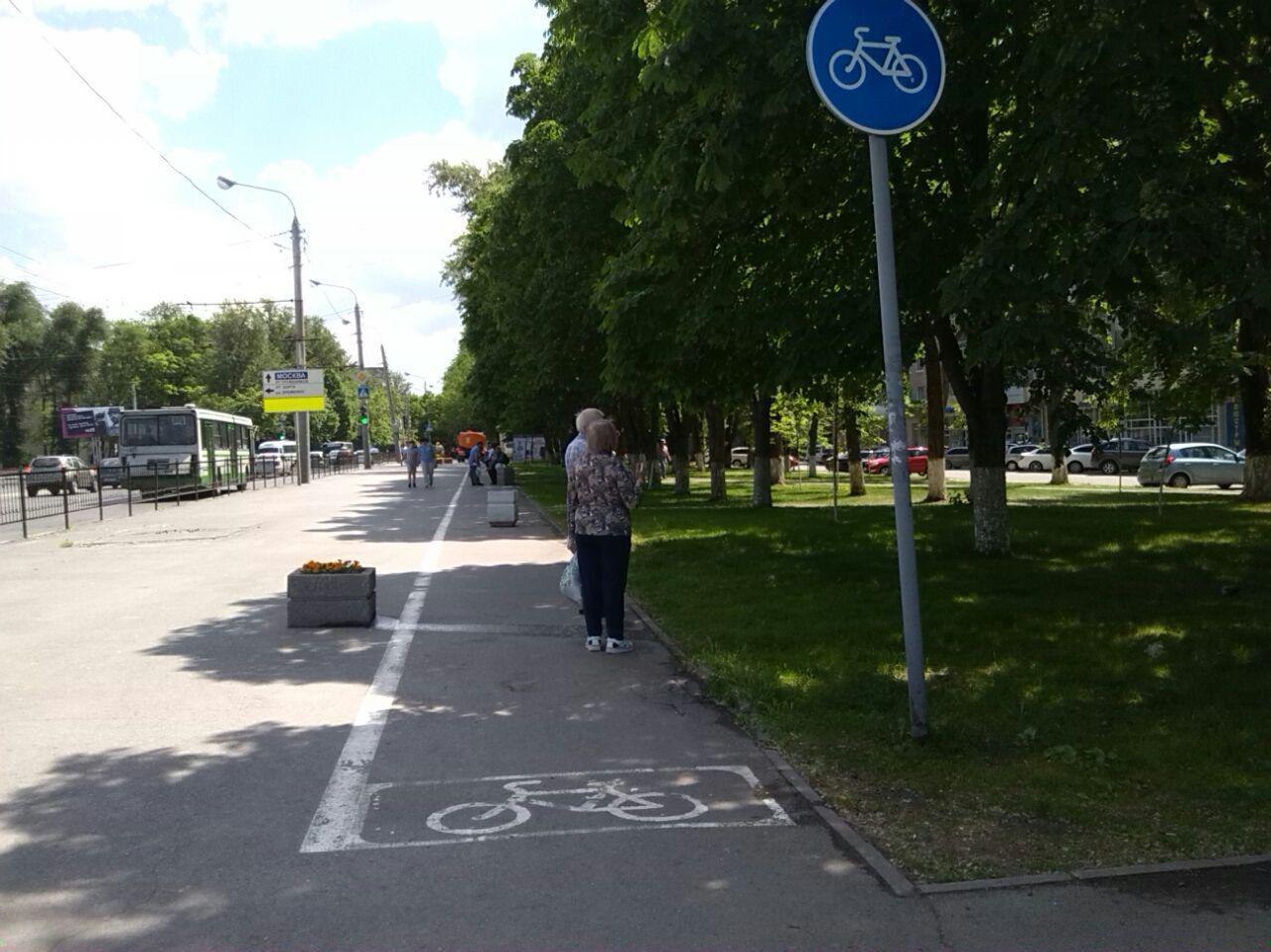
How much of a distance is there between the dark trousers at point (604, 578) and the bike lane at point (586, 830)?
796 millimetres

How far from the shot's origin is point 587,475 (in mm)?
9031

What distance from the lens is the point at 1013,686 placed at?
7133 millimetres

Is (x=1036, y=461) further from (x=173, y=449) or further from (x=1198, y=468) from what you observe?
(x=173, y=449)

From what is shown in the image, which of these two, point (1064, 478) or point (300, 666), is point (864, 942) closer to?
point (300, 666)

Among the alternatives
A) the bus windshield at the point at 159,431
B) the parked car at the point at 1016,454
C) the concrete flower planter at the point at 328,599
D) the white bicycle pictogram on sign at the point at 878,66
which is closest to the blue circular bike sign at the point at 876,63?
the white bicycle pictogram on sign at the point at 878,66

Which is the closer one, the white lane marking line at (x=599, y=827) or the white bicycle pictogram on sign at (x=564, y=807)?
the white lane marking line at (x=599, y=827)

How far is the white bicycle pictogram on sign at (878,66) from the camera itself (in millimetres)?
5742

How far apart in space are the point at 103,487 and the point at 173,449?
6.17 metres

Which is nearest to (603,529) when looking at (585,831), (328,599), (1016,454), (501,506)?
(328,599)

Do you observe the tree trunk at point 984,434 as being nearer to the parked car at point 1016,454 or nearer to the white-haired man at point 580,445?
the white-haired man at point 580,445

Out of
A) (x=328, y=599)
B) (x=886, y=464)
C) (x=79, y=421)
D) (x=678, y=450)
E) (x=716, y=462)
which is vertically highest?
(x=79, y=421)

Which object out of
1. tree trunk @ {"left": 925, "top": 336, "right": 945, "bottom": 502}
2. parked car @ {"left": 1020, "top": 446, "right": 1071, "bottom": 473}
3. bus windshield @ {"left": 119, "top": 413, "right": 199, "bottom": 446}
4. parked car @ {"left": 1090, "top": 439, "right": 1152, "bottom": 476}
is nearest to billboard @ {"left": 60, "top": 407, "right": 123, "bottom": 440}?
bus windshield @ {"left": 119, "top": 413, "right": 199, "bottom": 446}

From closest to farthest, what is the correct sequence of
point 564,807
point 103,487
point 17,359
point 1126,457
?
1. point 564,807
2. point 103,487
3. point 1126,457
4. point 17,359

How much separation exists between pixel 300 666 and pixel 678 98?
5607 millimetres
